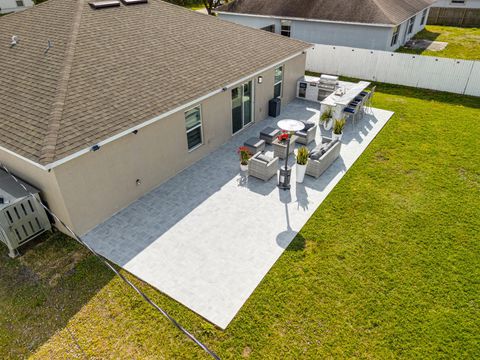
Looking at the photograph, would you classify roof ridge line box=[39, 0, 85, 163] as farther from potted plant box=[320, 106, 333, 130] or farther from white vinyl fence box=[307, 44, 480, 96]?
white vinyl fence box=[307, 44, 480, 96]

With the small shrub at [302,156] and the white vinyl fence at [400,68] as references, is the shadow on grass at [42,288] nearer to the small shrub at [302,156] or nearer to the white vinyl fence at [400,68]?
the small shrub at [302,156]

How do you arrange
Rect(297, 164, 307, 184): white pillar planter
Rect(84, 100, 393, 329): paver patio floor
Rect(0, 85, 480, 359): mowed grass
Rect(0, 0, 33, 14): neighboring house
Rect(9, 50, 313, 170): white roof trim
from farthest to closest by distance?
Rect(0, 0, 33, 14): neighboring house < Rect(297, 164, 307, 184): white pillar planter < Rect(84, 100, 393, 329): paver patio floor < Rect(9, 50, 313, 170): white roof trim < Rect(0, 85, 480, 359): mowed grass

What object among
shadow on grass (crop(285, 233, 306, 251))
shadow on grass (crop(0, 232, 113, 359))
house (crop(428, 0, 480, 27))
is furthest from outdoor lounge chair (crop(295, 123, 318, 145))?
house (crop(428, 0, 480, 27))

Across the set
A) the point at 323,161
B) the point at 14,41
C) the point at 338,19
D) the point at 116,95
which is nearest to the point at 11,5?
the point at 14,41

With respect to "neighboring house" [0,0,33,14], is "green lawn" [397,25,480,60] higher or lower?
lower

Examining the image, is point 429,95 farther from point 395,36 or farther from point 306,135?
point 306,135

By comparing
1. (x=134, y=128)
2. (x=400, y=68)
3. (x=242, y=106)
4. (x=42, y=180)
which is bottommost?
(x=400, y=68)

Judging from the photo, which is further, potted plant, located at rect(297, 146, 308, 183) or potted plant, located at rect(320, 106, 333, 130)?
potted plant, located at rect(320, 106, 333, 130)
